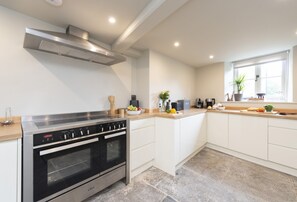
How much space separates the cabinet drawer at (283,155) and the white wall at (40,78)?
2771 mm

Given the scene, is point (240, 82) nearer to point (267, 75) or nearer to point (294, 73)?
point (267, 75)

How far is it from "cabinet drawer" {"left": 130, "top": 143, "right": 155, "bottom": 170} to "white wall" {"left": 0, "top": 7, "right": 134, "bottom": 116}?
90 cm

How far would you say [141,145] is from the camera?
71.4 inches

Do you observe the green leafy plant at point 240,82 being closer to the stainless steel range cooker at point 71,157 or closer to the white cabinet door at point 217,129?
the white cabinet door at point 217,129

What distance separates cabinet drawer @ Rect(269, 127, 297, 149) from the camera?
70.0 inches

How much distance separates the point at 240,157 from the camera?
232cm

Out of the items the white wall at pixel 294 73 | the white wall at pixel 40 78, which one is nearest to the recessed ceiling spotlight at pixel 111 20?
the white wall at pixel 40 78

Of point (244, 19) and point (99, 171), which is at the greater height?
point (244, 19)

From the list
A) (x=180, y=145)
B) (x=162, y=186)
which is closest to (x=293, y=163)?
(x=180, y=145)

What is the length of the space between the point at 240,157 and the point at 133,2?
2.98 m

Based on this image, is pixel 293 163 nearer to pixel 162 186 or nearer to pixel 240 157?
pixel 240 157

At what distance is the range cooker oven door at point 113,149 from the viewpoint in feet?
4.65

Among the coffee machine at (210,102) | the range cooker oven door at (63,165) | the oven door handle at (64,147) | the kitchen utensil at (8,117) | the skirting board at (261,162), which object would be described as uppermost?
the coffee machine at (210,102)

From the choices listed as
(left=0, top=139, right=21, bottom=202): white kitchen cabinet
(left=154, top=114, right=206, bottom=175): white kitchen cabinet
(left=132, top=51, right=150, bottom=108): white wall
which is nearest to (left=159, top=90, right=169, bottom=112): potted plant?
(left=132, top=51, right=150, bottom=108): white wall
